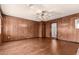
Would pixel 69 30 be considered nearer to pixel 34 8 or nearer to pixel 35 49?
pixel 34 8

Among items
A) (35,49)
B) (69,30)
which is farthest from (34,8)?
(69,30)

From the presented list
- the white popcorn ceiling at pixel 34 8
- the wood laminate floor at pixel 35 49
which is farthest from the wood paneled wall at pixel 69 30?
the wood laminate floor at pixel 35 49

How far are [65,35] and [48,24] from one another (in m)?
3.25

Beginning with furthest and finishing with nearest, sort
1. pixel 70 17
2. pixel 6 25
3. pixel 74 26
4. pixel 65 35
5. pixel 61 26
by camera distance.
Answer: pixel 61 26 < pixel 65 35 < pixel 70 17 < pixel 74 26 < pixel 6 25

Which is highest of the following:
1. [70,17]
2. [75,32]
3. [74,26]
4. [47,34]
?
[70,17]

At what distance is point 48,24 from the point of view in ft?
28.9

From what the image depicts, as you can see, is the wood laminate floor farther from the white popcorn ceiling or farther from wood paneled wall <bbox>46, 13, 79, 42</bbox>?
the white popcorn ceiling

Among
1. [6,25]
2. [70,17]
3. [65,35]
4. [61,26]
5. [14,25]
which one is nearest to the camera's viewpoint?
[6,25]

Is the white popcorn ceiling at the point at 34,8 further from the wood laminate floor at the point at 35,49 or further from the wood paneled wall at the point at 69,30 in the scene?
the wood laminate floor at the point at 35,49

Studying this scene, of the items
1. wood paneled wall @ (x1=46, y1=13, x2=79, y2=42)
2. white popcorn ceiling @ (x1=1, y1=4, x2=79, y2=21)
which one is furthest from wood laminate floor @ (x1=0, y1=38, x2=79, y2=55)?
white popcorn ceiling @ (x1=1, y1=4, x2=79, y2=21)
